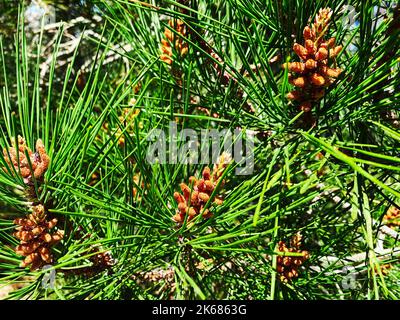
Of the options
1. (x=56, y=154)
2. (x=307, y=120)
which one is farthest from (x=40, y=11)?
(x=307, y=120)

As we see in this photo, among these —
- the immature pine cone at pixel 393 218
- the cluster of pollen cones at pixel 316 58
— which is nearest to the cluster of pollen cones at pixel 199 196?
the cluster of pollen cones at pixel 316 58

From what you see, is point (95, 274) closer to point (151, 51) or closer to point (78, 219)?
point (78, 219)

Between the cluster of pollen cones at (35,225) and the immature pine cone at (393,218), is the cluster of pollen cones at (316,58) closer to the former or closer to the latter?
the cluster of pollen cones at (35,225)

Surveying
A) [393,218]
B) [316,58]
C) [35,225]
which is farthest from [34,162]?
[393,218]

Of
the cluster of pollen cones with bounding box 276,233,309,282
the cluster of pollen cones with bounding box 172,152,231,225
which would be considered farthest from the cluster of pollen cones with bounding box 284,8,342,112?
the cluster of pollen cones with bounding box 276,233,309,282

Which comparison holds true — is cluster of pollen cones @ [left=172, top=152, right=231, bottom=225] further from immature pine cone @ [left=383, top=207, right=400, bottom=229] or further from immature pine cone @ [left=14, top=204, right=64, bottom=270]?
immature pine cone @ [left=383, top=207, right=400, bottom=229]

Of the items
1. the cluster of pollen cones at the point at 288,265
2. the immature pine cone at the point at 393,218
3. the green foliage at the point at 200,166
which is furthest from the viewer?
the immature pine cone at the point at 393,218

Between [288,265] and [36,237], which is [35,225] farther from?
[288,265]
